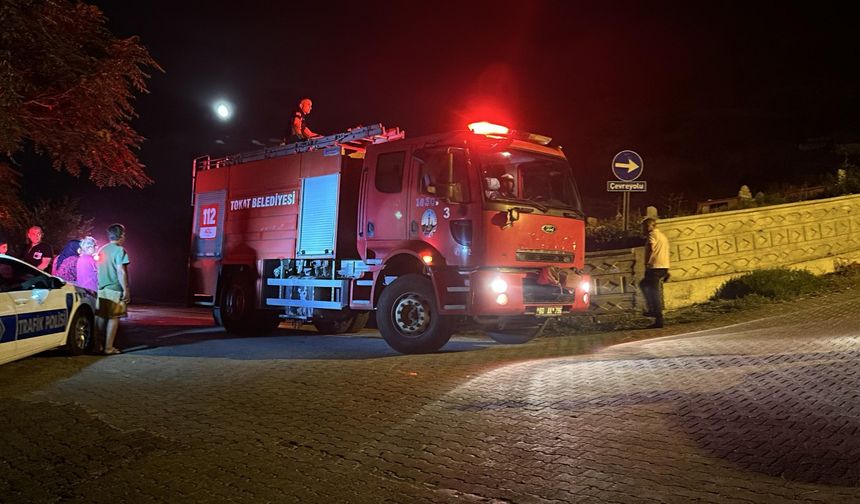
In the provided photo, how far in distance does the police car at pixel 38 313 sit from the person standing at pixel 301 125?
13.9 feet

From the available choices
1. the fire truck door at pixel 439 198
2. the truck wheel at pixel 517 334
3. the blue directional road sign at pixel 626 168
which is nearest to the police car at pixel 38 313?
the fire truck door at pixel 439 198

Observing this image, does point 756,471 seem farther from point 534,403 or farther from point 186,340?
point 186,340

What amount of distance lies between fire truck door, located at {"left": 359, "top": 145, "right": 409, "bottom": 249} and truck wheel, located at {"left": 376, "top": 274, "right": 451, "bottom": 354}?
0.69 meters

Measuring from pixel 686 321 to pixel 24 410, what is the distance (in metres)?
9.66

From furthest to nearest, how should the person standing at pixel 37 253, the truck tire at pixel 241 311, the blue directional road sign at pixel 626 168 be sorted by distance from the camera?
the blue directional road sign at pixel 626 168 → the truck tire at pixel 241 311 → the person standing at pixel 37 253

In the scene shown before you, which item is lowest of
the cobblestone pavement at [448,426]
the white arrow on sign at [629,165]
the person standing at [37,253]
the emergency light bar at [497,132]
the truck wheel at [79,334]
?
the cobblestone pavement at [448,426]

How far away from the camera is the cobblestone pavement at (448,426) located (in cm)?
391

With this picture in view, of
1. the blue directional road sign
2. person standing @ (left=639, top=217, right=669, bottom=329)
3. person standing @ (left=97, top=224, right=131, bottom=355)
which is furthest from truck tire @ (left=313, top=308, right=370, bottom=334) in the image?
the blue directional road sign

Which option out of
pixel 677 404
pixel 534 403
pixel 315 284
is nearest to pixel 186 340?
pixel 315 284

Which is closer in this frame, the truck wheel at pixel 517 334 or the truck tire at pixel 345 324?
the truck wheel at pixel 517 334

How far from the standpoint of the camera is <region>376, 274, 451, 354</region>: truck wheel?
8.68 meters

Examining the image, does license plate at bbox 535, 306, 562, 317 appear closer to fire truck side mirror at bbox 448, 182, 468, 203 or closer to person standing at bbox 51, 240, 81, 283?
fire truck side mirror at bbox 448, 182, 468, 203

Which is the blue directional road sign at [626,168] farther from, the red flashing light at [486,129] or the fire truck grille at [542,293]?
the fire truck grille at [542,293]

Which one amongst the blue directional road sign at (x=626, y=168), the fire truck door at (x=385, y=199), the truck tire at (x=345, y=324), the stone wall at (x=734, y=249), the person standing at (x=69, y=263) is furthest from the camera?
the stone wall at (x=734, y=249)
